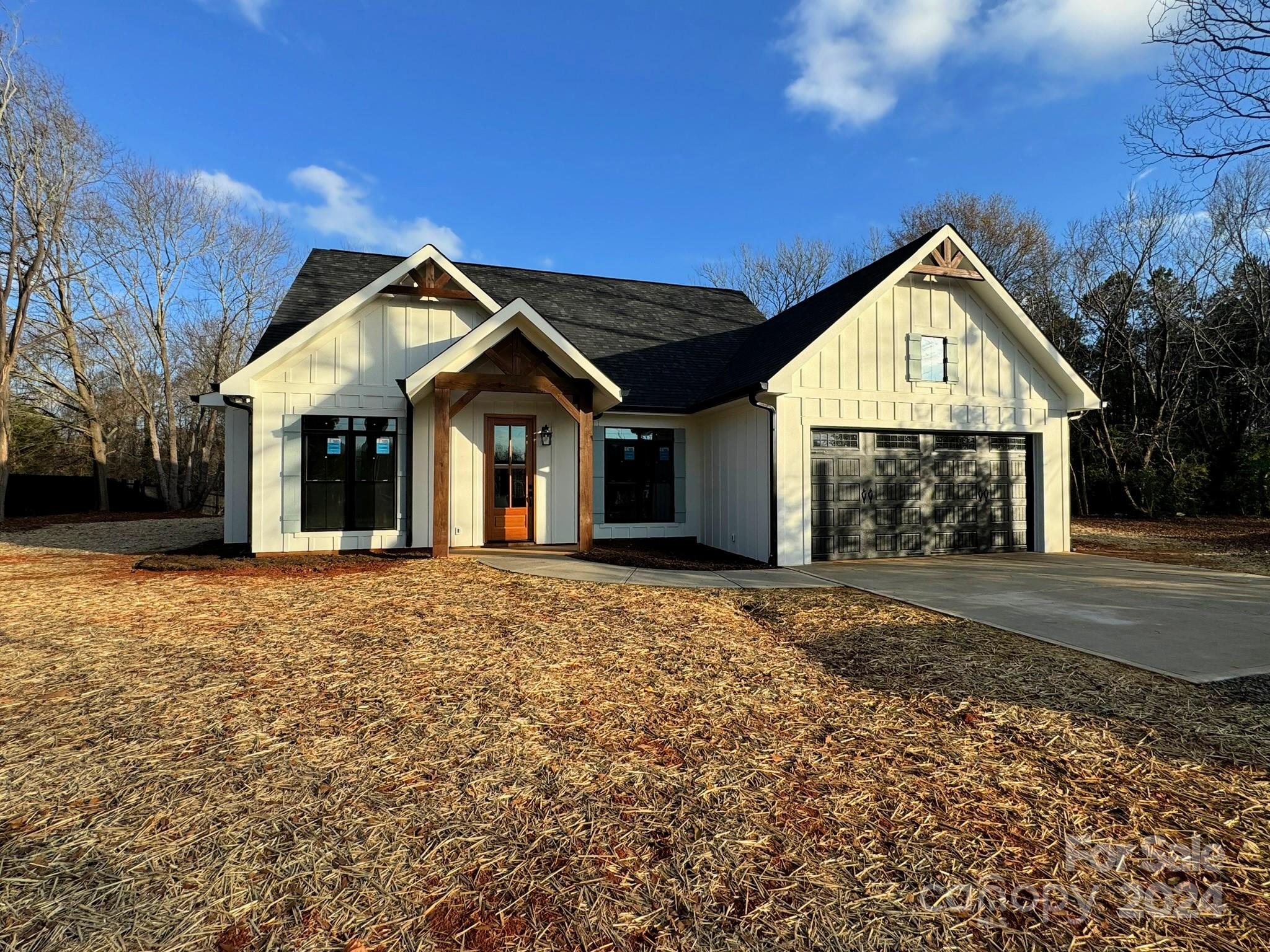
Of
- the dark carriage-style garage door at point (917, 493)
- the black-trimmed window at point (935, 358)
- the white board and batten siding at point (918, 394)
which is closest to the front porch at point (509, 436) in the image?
the white board and batten siding at point (918, 394)

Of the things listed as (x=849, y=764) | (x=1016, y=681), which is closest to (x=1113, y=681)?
(x=1016, y=681)

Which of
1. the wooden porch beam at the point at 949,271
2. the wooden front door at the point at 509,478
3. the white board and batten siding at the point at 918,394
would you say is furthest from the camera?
the wooden front door at the point at 509,478

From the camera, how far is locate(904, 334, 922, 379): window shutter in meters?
10.9

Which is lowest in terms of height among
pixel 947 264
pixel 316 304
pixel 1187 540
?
pixel 1187 540

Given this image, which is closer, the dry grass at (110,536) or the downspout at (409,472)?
the downspout at (409,472)

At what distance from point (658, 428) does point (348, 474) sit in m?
5.94

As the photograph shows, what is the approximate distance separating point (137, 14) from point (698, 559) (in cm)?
1346

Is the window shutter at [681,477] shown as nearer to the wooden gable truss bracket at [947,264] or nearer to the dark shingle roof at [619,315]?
the dark shingle roof at [619,315]

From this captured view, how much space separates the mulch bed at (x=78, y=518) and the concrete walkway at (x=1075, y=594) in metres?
14.2

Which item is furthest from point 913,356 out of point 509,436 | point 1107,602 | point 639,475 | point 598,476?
point 509,436

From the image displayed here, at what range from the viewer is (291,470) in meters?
10.3

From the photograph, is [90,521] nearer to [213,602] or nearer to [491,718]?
[213,602]

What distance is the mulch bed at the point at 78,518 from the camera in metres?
15.8

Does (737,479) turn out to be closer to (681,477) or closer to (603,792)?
(681,477)
